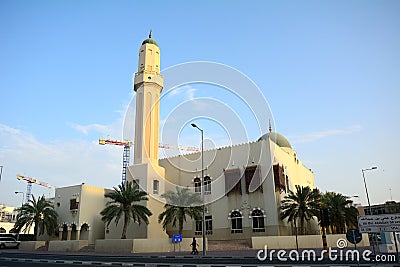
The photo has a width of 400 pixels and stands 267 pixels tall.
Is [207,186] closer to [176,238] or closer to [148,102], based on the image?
[176,238]

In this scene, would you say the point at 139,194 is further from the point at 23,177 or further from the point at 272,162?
the point at 23,177

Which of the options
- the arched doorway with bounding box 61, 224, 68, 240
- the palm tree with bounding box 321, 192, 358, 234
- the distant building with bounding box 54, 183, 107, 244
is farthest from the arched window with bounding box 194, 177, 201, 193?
the arched doorway with bounding box 61, 224, 68, 240

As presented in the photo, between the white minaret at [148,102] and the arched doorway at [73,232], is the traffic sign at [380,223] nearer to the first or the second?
the white minaret at [148,102]

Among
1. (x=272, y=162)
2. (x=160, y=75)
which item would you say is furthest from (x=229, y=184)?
(x=160, y=75)

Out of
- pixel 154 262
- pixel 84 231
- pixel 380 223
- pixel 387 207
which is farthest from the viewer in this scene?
pixel 387 207

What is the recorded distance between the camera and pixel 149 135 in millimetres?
42688

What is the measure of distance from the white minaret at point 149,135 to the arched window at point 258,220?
10840 mm

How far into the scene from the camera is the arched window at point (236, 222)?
124 ft

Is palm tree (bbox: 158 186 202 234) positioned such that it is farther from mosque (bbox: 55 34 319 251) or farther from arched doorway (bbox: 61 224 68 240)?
arched doorway (bbox: 61 224 68 240)

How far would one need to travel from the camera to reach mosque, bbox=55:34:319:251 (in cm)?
3744

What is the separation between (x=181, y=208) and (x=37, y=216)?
19183mm

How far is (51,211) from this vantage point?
41531 millimetres

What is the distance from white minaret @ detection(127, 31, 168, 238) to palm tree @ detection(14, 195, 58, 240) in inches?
423

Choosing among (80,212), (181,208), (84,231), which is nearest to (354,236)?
(181,208)
